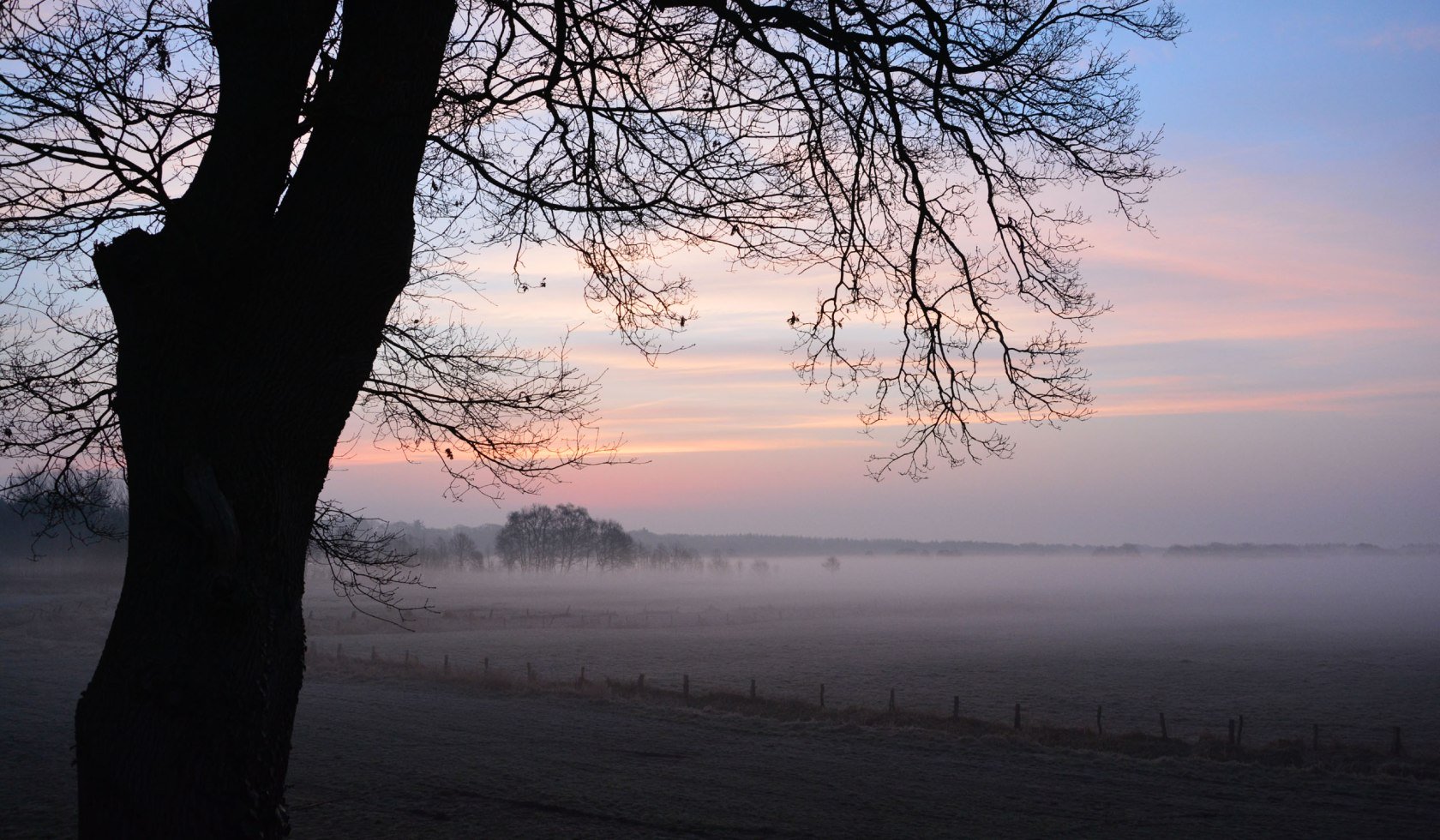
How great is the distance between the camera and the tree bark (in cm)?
328

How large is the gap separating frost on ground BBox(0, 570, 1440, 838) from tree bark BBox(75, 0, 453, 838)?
9.43 m

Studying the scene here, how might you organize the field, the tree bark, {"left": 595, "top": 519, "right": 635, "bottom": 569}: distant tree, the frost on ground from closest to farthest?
the tree bark < the frost on ground < the field < {"left": 595, "top": 519, "right": 635, "bottom": 569}: distant tree

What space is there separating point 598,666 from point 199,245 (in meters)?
34.2

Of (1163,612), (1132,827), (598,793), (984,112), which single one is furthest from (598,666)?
(1163,612)

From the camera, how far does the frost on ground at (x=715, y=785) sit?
1266 centimetres

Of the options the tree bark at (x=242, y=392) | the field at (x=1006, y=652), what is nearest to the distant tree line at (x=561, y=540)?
the field at (x=1006, y=652)

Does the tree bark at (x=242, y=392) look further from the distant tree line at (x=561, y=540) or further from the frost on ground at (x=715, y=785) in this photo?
the distant tree line at (x=561, y=540)

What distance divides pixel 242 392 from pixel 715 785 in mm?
13228

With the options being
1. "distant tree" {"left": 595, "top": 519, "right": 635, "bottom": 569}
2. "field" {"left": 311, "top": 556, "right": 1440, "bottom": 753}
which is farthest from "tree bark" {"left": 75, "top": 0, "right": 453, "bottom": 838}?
"distant tree" {"left": 595, "top": 519, "right": 635, "bottom": 569}

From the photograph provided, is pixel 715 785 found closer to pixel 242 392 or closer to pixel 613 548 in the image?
pixel 242 392

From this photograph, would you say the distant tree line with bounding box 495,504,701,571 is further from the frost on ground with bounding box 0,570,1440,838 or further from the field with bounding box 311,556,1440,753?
the frost on ground with bounding box 0,570,1440,838

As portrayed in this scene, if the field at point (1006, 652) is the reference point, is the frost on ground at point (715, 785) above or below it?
above

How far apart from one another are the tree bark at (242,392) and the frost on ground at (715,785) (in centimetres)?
943

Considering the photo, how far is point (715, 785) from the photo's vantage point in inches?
597
